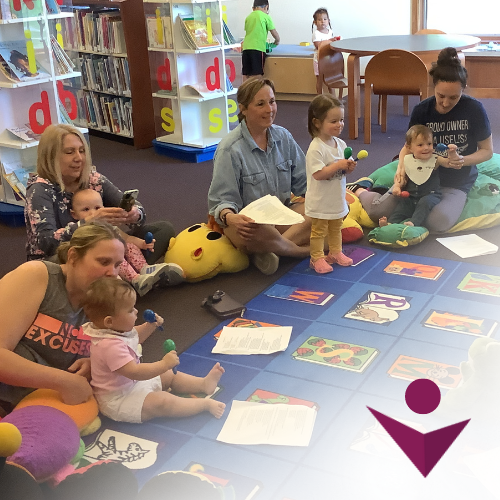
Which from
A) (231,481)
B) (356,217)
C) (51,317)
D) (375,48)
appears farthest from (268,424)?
(375,48)

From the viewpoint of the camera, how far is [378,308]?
2.64 meters

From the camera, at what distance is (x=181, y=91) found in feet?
16.8

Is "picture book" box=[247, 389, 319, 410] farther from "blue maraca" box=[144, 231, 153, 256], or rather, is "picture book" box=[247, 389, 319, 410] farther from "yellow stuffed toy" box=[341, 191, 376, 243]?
"yellow stuffed toy" box=[341, 191, 376, 243]

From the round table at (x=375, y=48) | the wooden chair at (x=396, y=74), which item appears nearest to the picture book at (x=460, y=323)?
the wooden chair at (x=396, y=74)

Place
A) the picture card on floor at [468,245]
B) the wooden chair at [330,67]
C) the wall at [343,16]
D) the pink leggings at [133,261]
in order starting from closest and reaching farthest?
the pink leggings at [133,261] → the picture card on floor at [468,245] → the wooden chair at [330,67] → the wall at [343,16]

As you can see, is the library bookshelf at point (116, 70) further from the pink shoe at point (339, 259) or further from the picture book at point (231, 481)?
the picture book at point (231, 481)

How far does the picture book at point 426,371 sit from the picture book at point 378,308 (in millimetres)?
313

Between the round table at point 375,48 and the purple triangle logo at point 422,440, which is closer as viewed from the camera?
the purple triangle logo at point 422,440

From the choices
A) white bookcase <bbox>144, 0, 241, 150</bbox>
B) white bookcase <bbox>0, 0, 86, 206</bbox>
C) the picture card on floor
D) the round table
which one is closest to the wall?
the round table

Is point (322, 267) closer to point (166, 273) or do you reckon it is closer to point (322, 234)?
point (322, 234)

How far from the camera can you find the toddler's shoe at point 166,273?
2934 mm

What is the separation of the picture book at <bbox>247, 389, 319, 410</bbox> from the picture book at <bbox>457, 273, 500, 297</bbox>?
104 cm

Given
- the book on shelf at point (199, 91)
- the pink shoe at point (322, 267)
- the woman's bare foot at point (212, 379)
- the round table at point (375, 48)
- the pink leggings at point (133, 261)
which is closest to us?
the woman's bare foot at point (212, 379)

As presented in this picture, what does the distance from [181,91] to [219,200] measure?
231 centimetres
